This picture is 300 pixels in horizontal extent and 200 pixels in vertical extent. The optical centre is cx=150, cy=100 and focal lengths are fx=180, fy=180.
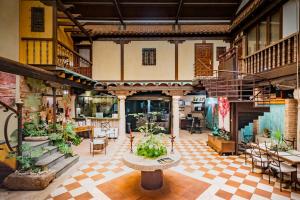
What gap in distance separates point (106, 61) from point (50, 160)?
6.45m

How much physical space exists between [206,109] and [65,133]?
35.1ft

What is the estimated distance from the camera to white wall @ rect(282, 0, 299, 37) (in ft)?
17.6

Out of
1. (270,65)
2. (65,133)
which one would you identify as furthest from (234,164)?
(65,133)

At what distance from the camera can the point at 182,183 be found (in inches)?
184

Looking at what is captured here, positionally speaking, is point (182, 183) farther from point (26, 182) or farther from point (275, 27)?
point (275, 27)

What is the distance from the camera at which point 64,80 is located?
22.9 feet

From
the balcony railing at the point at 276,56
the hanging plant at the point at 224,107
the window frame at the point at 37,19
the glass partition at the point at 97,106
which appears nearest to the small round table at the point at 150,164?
the balcony railing at the point at 276,56

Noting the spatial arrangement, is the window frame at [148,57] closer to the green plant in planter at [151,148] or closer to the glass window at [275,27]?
the glass window at [275,27]

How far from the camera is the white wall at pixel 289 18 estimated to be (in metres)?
5.36

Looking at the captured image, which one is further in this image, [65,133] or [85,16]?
[85,16]

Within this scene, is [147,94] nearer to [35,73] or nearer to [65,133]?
[65,133]

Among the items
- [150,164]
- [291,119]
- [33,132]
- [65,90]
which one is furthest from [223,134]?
[65,90]

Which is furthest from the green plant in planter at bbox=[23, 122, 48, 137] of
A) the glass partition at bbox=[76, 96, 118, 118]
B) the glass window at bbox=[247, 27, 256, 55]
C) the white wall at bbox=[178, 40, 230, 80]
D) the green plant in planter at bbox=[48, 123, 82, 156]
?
the glass window at bbox=[247, 27, 256, 55]

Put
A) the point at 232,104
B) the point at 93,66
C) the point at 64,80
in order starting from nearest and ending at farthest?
the point at 64,80
the point at 232,104
the point at 93,66
